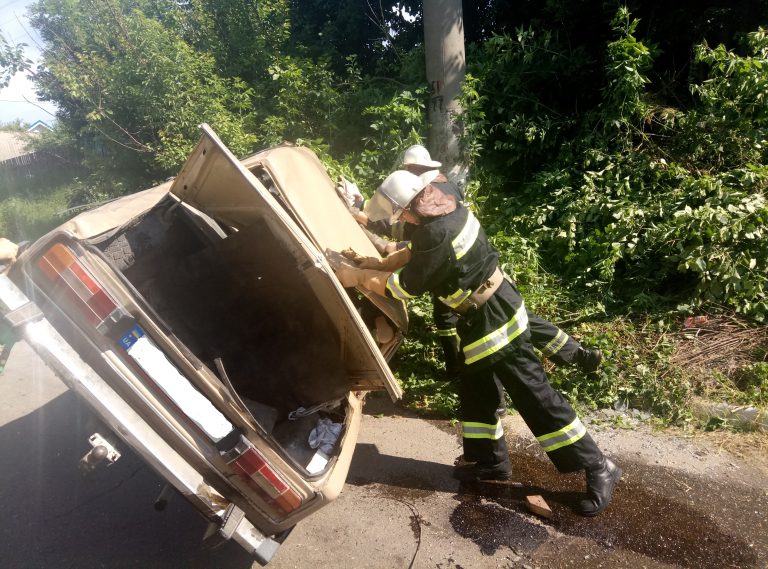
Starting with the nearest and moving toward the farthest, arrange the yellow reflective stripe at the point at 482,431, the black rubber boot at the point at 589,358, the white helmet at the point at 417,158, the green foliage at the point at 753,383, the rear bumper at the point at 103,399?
1. the rear bumper at the point at 103,399
2. the yellow reflective stripe at the point at 482,431
3. the green foliage at the point at 753,383
4. the black rubber boot at the point at 589,358
5. the white helmet at the point at 417,158

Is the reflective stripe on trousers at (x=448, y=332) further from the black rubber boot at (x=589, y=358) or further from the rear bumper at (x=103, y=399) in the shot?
the rear bumper at (x=103, y=399)

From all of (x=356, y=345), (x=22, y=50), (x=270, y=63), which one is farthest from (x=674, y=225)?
(x=22, y=50)

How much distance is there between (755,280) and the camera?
3348 mm

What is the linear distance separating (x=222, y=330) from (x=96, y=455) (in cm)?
93

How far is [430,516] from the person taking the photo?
2555mm

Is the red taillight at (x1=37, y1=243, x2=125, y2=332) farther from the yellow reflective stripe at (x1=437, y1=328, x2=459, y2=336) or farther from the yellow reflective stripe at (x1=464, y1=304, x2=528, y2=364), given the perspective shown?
the yellow reflective stripe at (x1=437, y1=328, x2=459, y2=336)

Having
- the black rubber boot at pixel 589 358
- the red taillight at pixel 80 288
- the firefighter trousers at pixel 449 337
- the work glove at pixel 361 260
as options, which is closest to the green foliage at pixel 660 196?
the black rubber boot at pixel 589 358

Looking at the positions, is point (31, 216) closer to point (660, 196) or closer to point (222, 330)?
point (222, 330)

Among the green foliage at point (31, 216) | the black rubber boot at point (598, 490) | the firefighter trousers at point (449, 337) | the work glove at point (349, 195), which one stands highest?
the green foliage at point (31, 216)

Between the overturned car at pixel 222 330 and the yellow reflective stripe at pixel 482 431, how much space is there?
26.1 inches

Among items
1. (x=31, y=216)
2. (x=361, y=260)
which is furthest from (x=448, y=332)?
(x=31, y=216)

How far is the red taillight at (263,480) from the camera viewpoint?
1788mm

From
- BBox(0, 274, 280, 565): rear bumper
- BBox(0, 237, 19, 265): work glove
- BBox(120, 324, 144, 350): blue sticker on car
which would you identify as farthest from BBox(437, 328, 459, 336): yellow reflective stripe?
Result: BBox(0, 237, 19, 265): work glove

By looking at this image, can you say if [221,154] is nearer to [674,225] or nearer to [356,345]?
[356,345]
